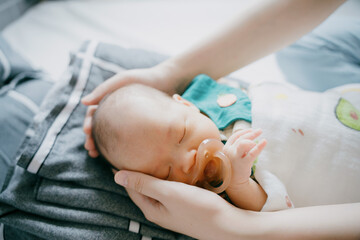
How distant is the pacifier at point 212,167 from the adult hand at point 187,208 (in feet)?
0.20

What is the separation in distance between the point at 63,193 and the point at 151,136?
0.38 meters

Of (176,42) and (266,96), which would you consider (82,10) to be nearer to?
(176,42)

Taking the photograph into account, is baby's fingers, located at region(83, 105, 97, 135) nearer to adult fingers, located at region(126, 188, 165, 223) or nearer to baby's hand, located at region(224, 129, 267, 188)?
adult fingers, located at region(126, 188, 165, 223)

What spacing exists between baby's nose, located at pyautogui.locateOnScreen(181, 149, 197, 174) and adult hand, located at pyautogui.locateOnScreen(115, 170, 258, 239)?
60mm

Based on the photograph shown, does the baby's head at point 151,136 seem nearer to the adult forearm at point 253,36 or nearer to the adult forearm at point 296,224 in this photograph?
the adult forearm at point 296,224

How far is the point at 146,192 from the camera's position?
82cm

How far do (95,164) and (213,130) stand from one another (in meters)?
0.46

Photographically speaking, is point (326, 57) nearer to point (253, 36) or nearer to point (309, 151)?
point (253, 36)

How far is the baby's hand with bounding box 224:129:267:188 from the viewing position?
2.43ft

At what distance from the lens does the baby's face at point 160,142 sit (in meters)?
0.85

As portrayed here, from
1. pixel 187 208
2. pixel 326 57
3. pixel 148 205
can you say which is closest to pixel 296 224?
pixel 187 208

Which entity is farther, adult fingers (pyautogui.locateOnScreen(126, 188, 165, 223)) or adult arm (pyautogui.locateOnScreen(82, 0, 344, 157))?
adult arm (pyautogui.locateOnScreen(82, 0, 344, 157))

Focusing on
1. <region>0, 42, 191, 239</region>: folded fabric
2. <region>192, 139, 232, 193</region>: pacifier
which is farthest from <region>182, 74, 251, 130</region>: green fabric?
<region>0, 42, 191, 239</region>: folded fabric

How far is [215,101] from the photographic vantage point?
3.60 ft
